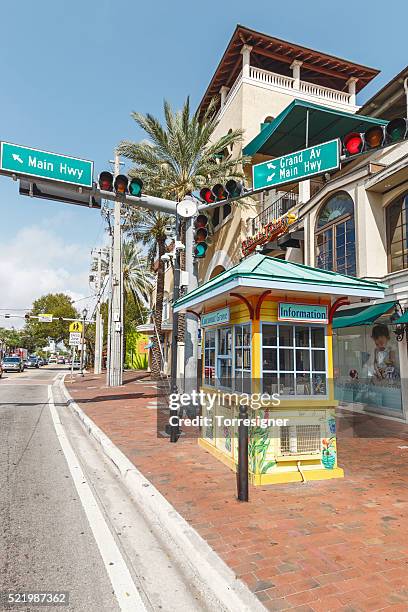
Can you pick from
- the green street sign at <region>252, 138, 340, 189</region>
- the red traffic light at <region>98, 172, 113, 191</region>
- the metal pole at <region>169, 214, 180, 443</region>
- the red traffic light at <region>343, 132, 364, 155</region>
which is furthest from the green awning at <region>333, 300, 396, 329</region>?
the red traffic light at <region>98, 172, 113, 191</region>

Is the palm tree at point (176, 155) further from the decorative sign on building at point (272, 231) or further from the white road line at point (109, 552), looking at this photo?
the white road line at point (109, 552)

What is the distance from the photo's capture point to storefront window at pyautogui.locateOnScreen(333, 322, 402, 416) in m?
12.6

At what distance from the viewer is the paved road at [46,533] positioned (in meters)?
3.58

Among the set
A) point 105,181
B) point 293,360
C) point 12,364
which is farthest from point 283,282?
point 12,364

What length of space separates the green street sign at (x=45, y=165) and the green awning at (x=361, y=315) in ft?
26.6

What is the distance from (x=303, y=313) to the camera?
6.41 m

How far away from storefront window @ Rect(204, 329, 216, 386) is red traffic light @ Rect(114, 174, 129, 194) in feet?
13.0

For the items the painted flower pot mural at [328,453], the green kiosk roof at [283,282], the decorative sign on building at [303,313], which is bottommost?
the painted flower pot mural at [328,453]

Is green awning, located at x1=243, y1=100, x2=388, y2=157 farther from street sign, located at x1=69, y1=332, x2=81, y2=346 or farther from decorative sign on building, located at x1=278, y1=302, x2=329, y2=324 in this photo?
street sign, located at x1=69, y1=332, x2=81, y2=346

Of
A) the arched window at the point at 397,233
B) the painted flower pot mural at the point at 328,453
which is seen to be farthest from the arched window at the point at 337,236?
the painted flower pot mural at the point at 328,453

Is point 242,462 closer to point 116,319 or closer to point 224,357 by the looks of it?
point 224,357

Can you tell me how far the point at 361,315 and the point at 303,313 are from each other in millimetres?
6990

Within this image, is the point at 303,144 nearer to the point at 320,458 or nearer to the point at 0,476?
the point at 320,458

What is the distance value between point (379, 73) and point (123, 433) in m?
26.3
